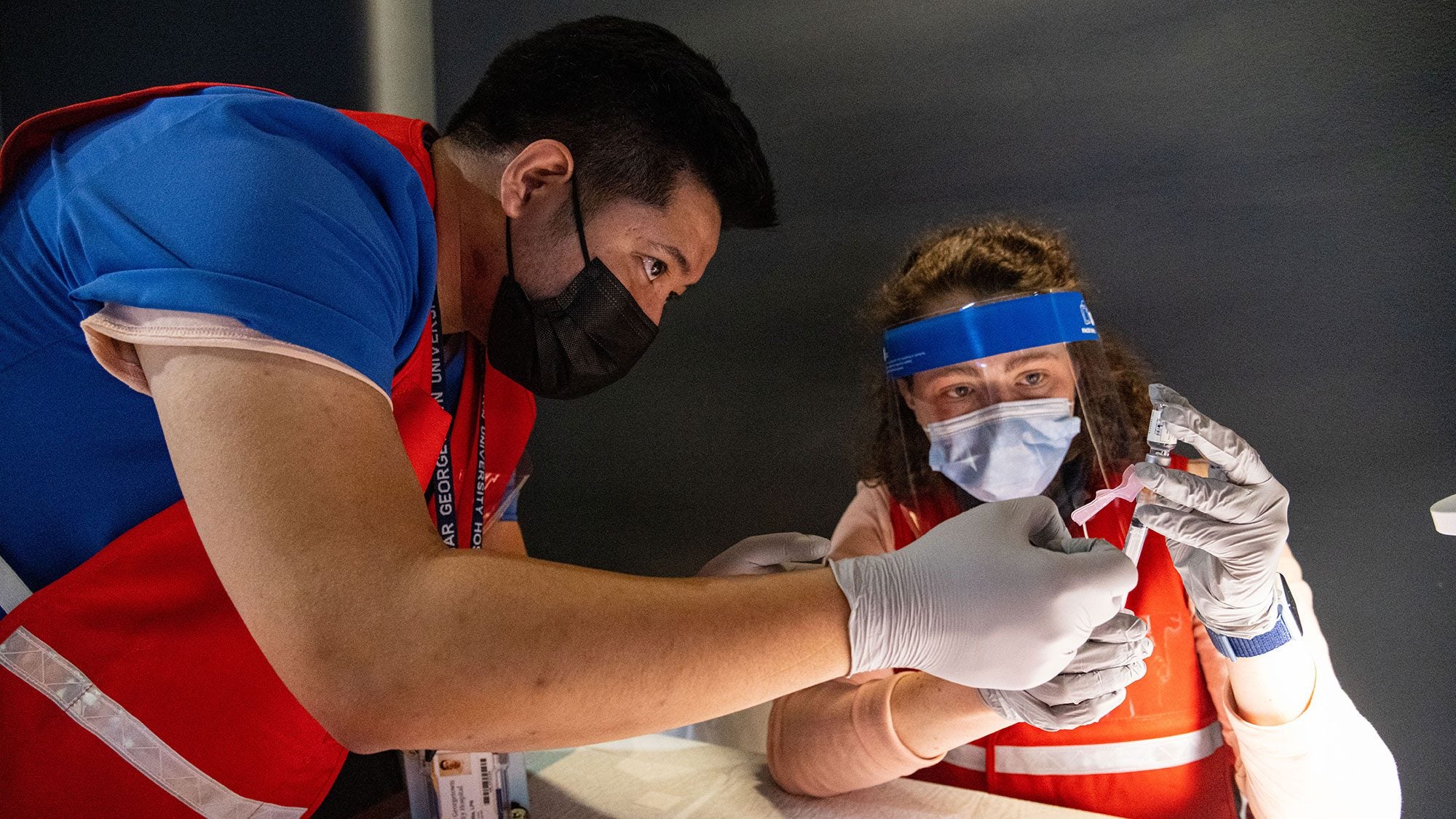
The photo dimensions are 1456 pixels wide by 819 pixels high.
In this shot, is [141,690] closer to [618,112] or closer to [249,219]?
[249,219]

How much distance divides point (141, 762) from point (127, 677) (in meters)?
0.09

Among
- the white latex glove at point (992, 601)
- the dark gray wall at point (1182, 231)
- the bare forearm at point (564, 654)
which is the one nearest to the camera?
the bare forearm at point (564, 654)

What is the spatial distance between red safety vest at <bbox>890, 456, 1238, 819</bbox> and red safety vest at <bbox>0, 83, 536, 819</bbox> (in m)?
0.91

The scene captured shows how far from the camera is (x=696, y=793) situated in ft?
4.62

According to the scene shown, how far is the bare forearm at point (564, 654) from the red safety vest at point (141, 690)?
42 centimetres

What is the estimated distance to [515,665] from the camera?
23.9 inches

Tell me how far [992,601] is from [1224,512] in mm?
364

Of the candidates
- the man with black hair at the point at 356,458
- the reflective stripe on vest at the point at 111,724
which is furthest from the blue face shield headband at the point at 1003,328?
the reflective stripe on vest at the point at 111,724

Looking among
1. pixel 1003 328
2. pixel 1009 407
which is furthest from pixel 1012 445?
pixel 1003 328

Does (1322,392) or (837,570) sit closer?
(837,570)

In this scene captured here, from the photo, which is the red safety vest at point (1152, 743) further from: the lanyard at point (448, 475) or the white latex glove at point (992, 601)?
the lanyard at point (448, 475)

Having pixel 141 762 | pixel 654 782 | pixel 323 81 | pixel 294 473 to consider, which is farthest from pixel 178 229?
pixel 323 81

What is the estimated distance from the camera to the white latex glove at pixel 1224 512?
97 cm

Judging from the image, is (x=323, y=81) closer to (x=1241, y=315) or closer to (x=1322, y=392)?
(x=1241, y=315)
